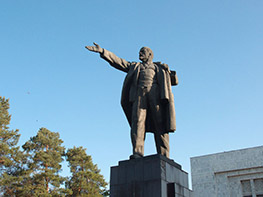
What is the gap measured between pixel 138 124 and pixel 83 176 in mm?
18974

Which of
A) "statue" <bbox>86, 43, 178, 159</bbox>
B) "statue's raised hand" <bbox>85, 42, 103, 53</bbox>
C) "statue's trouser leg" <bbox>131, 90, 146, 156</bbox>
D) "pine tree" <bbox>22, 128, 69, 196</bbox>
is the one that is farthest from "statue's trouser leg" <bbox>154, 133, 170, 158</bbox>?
"pine tree" <bbox>22, 128, 69, 196</bbox>

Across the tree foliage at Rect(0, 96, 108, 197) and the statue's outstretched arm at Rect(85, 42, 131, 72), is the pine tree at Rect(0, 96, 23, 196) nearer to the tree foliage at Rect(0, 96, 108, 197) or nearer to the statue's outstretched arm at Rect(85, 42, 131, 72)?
the tree foliage at Rect(0, 96, 108, 197)

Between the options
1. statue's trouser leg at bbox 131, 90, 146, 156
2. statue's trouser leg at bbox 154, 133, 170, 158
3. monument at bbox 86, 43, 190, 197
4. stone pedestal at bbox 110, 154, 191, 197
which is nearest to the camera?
stone pedestal at bbox 110, 154, 191, 197

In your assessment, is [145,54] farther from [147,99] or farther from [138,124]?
[138,124]

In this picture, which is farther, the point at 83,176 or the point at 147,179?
the point at 83,176

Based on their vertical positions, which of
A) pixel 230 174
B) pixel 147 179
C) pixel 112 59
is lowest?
pixel 147 179

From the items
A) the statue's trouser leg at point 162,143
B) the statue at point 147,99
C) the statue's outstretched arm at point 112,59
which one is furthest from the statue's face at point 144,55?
the statue's trouser leg at point 162,143

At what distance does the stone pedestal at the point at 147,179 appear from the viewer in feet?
18.3

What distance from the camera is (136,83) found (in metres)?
6.93

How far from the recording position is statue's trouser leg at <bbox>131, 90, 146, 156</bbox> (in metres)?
6.41

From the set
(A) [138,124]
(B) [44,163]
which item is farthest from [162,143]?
(B) [44,163]

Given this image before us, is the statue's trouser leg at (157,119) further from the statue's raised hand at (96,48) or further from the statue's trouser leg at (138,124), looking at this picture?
the statue's raised hand at (96,48)

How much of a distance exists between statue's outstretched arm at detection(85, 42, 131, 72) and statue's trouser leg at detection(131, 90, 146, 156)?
2.90 ft

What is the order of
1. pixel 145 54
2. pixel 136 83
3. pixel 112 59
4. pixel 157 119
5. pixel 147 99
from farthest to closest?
pixel 145 54 < pixel 112 59 < pixel 136 83 < pixel 147 99 < pixel 157 119
